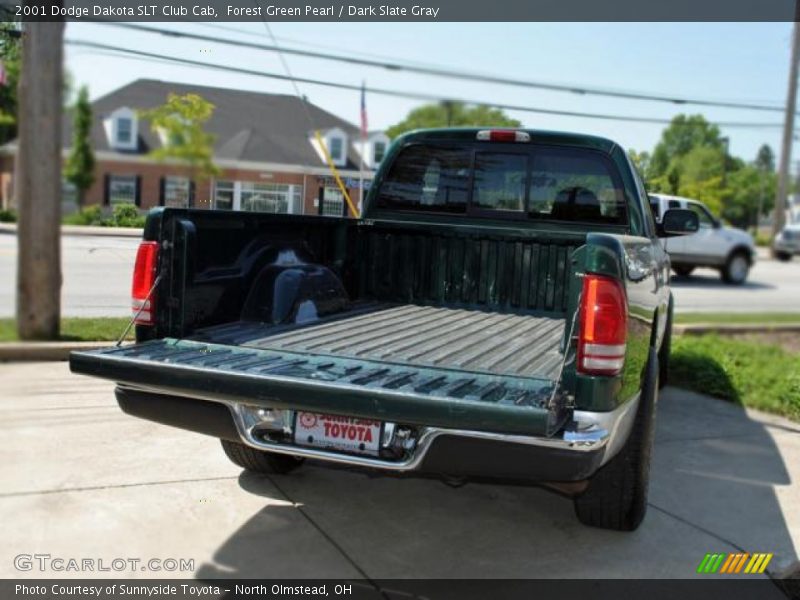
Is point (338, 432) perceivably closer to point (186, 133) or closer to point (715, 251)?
point (186, 133)

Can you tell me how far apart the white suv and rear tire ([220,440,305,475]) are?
16.0 m

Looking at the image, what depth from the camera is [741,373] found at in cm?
708

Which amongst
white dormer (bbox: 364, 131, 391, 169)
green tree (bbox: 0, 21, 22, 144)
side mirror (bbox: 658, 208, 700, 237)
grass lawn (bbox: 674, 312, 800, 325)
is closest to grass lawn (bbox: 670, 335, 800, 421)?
side mirror (bbox: 658, 208, 700, 237)

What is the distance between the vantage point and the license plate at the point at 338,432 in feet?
9.62

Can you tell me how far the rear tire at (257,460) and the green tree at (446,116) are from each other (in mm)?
11460

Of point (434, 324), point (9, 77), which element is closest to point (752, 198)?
point (9, 77)

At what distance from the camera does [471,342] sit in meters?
3.93

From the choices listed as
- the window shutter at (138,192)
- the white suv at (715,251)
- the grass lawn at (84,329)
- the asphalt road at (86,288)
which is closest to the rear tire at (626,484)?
the window shutter at (138,192)

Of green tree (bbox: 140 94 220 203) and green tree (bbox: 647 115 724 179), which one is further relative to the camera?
green tree (bbox: 647 115 724 179)

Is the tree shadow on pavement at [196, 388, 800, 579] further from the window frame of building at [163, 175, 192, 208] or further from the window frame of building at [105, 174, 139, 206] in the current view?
the window frame of building at [105, 174, 139, 206]

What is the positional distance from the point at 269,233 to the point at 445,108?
1338 cm

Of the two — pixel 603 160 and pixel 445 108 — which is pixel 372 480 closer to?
→ pixel 603 160

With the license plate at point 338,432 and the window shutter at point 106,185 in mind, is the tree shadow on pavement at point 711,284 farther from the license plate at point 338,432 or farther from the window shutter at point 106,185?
the license plate at point 338,432

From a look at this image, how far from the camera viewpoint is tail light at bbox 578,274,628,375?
2.83 m
